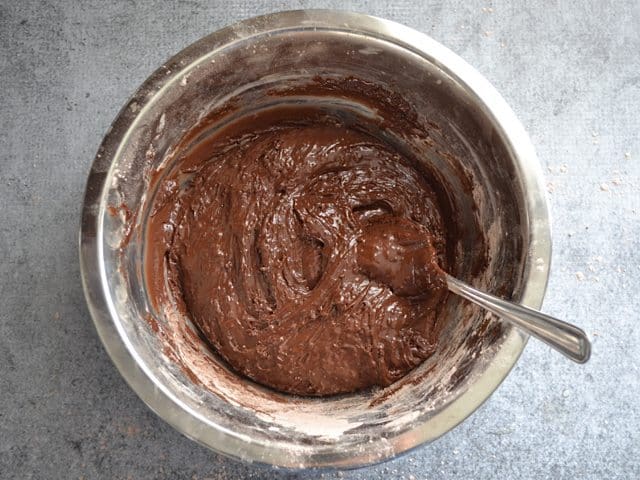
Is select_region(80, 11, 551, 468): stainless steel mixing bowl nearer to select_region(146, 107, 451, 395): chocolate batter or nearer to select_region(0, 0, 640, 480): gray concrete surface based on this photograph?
select_region(146, 107, 451, 395): chocolate batter

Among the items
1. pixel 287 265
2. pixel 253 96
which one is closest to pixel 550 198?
pixel 287 265

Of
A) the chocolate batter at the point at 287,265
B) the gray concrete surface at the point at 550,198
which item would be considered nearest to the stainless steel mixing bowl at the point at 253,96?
the chocolate batter at the point at 287,265

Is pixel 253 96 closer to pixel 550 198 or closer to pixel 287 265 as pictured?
pixel 287 265

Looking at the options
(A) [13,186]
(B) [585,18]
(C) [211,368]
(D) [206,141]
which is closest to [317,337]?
(C) [211,368]

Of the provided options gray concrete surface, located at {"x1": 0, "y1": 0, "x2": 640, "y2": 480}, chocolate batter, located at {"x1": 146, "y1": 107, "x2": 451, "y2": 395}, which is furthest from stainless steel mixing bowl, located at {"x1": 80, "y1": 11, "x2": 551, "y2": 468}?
gray concrete surface, located at {"x1": 0, "y1": 0, "x2": 640, "y2": 480}

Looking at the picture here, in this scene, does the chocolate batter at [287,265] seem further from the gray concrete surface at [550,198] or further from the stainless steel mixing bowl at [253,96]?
the gray concrete surface at [550,198]
